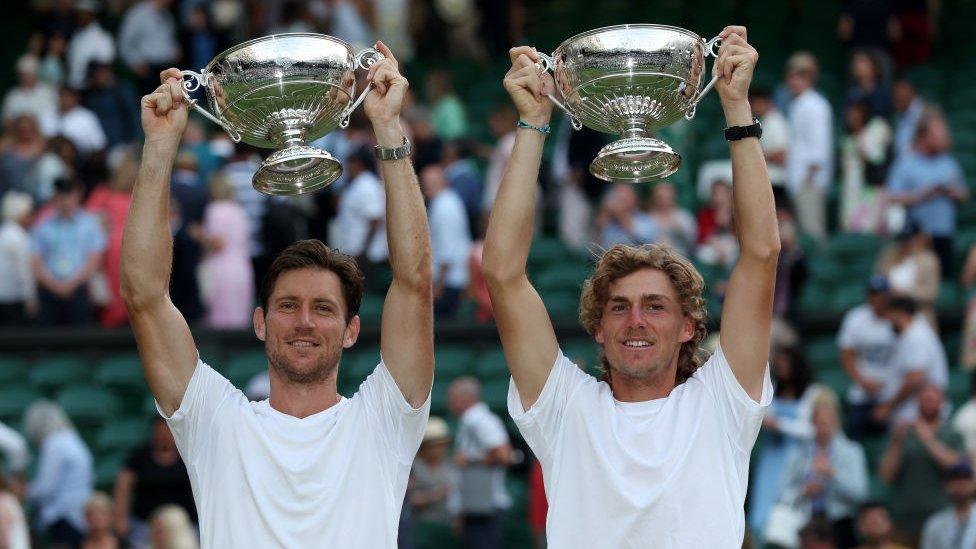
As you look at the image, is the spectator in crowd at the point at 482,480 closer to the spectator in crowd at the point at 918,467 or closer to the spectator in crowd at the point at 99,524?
the spectator in crowd at the point at 99,524

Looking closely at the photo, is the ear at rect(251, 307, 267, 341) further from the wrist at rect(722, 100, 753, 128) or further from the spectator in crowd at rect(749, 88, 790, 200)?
the spectator in crowd at rect(749, 88, 790, 200)

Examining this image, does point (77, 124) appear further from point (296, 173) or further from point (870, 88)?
point (296, 173)

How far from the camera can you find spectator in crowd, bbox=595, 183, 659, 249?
42.1ft

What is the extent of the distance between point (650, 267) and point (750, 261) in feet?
1.03

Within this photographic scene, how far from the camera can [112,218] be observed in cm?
1295

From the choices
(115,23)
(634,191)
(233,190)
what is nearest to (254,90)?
(233,190)

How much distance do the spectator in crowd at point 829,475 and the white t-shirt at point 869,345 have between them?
1270 millimetres

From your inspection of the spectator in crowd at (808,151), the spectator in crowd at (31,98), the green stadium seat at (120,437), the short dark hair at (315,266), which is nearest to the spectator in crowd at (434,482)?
the green stadium seat at (120,437)

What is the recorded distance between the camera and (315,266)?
5.64 meters

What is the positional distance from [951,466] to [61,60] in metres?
9.58

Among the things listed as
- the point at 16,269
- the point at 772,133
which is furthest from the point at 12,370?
the point at 772,133

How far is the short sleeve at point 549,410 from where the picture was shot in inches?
218

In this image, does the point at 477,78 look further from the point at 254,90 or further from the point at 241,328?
the point at 254,90

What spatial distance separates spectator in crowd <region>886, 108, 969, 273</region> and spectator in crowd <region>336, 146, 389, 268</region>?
3.52 meters
